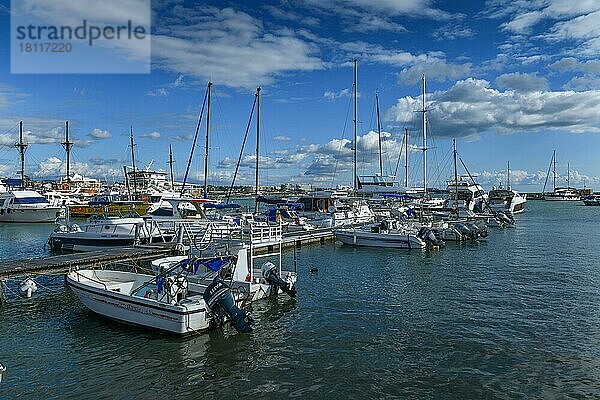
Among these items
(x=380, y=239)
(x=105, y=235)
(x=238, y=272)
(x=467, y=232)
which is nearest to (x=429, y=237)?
(x=380, y=239)

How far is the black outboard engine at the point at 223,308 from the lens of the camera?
53.9 feet

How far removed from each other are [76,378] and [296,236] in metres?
30.1

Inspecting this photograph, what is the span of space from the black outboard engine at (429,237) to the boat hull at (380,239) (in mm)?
851

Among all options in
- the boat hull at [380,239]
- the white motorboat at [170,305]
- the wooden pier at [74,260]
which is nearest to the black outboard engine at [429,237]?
the boat hull at [380,239]

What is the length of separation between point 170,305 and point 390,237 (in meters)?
27.5

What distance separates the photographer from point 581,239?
49.8m

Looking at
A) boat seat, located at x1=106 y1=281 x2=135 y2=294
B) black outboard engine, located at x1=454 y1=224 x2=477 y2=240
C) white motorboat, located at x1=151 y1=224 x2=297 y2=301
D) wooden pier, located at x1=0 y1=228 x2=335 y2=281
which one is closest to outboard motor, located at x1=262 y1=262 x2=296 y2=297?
white motorboat, located at x1=151 y1=224 x2=297 y2=301

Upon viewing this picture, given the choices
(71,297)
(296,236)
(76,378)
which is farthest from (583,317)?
(296,236)

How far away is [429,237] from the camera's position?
40.8 metres

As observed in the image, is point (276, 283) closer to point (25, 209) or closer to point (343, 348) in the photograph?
point (343, 348)

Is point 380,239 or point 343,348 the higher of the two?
point 380,239

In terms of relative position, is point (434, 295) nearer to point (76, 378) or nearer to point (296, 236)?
point (76, 378)

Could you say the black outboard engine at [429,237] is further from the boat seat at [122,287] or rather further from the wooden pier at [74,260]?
the boat seat at [122,287]

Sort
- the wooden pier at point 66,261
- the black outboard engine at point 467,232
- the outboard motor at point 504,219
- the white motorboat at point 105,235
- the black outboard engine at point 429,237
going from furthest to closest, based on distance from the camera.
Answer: the outboard motor at point 504,219 → the black outboard engine at point 467,232 → the black outboard engine at point 429,237 → the white motorboat at point 105,235 → the wooden pier at point 66,261
